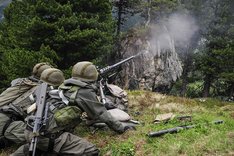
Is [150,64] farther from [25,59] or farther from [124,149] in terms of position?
[124,149]

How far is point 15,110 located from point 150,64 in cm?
2270

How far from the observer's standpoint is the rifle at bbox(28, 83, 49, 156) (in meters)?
6.43

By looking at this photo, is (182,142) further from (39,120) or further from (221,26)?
(221,26)

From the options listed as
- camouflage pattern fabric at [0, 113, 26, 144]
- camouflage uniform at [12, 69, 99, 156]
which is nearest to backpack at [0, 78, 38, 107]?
camouflage pattern fabric at [0, 113, 26, 144]

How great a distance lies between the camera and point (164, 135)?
7.47 m

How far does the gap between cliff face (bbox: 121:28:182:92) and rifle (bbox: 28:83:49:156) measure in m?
21.0

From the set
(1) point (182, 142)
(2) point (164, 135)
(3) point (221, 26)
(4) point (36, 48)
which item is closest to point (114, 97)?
(2) point (164, 135)

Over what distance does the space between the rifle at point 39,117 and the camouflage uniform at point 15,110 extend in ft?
2.92

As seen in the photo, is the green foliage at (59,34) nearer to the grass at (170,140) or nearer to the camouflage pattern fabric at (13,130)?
the camouflage pattern fabric at (13,130)

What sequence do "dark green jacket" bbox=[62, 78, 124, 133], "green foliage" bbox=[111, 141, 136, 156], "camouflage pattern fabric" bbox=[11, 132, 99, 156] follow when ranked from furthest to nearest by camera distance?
"dark green jacket" bbox=[62, 78, 124, 133]
"green foliage" bbox=[111, 141, 136, 156]
"camouflage pattern fabric" bbox=[11, 132, 99, 156]

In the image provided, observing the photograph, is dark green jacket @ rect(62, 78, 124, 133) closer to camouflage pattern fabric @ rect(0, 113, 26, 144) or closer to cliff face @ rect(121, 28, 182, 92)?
camouflage pattern fabric @ rect(0, 113, 26, 144)

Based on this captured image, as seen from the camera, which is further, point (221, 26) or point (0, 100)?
point (221, 26)

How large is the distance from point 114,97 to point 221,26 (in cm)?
2452

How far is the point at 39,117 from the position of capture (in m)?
6.73
